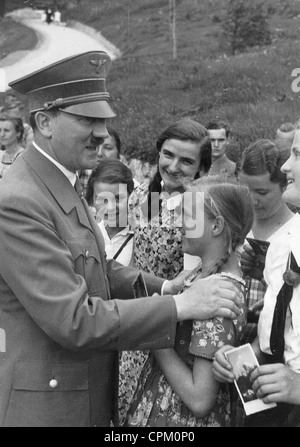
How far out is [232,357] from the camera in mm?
2363

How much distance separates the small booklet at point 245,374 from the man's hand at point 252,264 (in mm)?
869

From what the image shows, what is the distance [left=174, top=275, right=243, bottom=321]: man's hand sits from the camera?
7.82 feet

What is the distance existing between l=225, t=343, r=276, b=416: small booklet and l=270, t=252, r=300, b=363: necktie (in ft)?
0.37

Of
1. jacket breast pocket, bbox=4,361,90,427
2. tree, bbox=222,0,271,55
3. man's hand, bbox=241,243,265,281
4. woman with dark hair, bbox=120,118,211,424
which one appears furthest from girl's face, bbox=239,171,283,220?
tree, bbox=222,0,271,55

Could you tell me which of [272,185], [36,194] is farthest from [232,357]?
[272,185]

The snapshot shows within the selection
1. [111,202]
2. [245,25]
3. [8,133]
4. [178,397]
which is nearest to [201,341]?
[178,397]

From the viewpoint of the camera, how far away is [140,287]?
2.89 m

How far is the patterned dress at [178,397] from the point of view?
244 cm

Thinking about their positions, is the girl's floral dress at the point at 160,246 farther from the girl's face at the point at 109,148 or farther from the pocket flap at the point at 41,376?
the girl's face at the point at 109,148

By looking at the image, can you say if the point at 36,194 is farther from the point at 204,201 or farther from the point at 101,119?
the point at 204,201

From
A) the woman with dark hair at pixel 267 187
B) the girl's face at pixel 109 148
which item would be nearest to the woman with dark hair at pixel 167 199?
the woman with dark hair at pixel 267 187

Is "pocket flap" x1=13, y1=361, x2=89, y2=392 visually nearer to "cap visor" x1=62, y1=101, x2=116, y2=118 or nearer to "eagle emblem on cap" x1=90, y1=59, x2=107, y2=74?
"cap visor" x1=62, y1=101, x2=116, y2=118

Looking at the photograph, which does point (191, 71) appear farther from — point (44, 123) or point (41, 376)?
point (41, 376)

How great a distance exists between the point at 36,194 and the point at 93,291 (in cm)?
45
